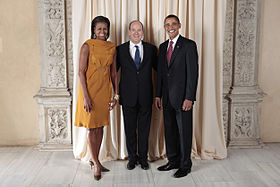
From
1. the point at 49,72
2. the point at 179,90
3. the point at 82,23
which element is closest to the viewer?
the point at 179,90

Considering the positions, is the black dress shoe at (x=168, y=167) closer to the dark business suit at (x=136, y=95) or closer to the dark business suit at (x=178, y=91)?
the dark business suit at (x=178, y=91)

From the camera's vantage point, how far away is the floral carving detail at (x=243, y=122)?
158 inches

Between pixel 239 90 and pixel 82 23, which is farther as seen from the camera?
pixel 239 90

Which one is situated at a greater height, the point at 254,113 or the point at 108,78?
the point at 108,78

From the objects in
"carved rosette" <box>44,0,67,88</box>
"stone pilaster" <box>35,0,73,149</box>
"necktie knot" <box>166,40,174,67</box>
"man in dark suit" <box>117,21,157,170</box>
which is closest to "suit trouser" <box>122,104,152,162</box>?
"man in dark suit" <box>117,21,157,170</box>

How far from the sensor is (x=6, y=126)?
4.02 m

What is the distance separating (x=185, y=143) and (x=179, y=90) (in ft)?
1.86

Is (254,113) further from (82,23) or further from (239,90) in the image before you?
(82,23)

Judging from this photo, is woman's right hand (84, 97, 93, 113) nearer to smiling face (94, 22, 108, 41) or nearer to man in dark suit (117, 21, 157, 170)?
man in dark suit (117, 21, 157, 170)

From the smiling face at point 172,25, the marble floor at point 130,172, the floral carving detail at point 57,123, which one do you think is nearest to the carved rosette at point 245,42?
the marble floor at point 130,172

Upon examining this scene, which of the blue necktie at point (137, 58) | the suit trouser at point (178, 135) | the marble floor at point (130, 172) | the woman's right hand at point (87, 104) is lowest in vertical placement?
the marble floor at point (130, 172)

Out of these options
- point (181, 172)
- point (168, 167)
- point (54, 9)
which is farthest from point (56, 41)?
point (181, 172)

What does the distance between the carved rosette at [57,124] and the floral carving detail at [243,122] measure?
2199 mm

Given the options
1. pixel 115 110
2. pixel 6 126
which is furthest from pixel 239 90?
pixel 6 126
